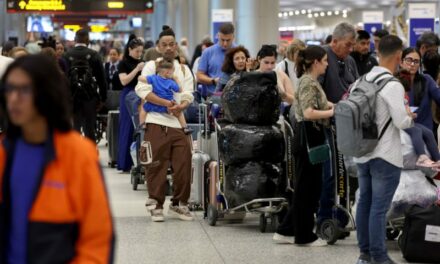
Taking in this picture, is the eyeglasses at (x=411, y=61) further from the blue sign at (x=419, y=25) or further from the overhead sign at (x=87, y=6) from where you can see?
the overhead sign at (x=87, y=6)

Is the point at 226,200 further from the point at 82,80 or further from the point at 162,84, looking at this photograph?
the point at 82,80

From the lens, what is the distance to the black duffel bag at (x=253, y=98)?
30.1ft

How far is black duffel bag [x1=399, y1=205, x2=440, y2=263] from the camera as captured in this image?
25.3 ft

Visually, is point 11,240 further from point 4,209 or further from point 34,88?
point 34,88

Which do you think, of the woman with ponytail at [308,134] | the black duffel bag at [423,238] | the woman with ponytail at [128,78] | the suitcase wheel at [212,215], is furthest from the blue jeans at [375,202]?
the woman with ponytail at [128,78]

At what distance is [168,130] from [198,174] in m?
0.71

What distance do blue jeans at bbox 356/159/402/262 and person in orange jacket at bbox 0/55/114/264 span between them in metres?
3.97

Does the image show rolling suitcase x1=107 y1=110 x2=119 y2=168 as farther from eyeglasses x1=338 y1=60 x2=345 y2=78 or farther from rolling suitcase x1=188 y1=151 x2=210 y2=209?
eyeglasses x1=338 y1=60 x2=345 y2=78

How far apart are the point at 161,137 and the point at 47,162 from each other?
662 cm

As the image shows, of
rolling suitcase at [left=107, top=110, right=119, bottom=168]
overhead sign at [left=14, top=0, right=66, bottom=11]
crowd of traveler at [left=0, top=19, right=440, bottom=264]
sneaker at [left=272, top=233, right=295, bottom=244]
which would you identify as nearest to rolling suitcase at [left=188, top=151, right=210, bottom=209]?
crowd of traveler at [left=0, top=19, right=440, bottom=264]

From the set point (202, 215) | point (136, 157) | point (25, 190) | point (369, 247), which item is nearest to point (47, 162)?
point (25, 190)

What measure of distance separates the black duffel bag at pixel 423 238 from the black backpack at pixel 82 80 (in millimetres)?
5830

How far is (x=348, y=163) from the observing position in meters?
8.30

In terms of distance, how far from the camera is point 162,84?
9891 mm
